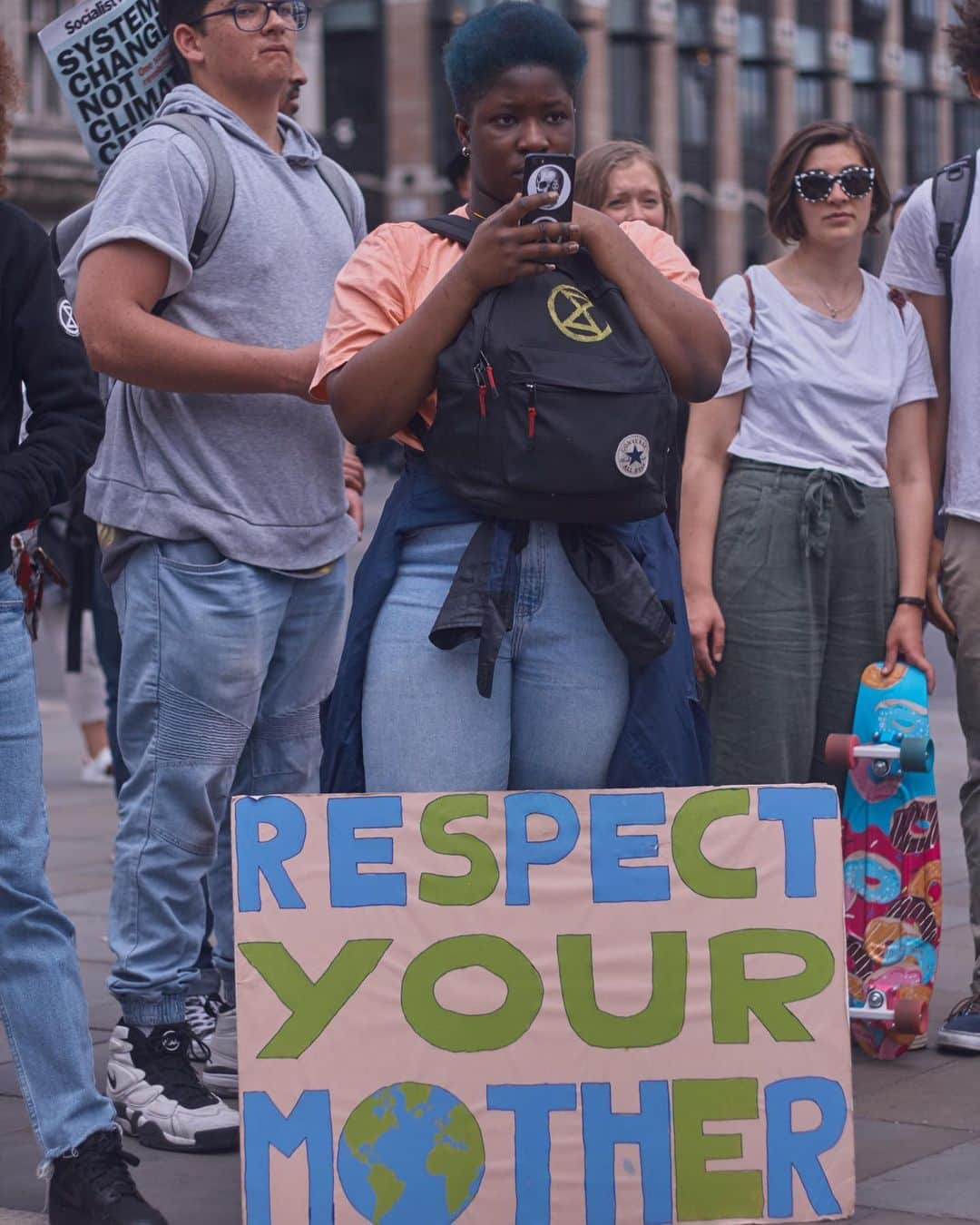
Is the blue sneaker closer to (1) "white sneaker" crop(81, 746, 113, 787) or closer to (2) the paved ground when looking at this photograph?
(2) the paved ground

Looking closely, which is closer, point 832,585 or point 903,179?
point 832,585

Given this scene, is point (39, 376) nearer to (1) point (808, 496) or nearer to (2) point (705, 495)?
(2) point (705, 495)

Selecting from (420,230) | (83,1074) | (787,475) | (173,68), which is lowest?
(83,1074)

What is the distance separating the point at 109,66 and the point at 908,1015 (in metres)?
2.58

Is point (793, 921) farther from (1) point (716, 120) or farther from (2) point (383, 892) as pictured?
(1) point (716, 120)

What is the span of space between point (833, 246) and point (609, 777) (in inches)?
69.3

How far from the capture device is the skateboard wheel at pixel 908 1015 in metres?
4.43

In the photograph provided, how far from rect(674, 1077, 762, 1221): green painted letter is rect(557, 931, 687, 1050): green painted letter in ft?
0.30

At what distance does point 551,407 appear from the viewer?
10.1ft

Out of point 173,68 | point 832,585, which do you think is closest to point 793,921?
point 832,585

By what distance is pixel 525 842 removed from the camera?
129 inches

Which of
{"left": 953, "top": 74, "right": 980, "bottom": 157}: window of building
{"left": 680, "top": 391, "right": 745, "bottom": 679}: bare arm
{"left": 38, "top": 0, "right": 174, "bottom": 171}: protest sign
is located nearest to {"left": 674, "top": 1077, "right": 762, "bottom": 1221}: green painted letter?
{"left": 680, "top": 391, "right": 745, "bottom": 679}: bare arm

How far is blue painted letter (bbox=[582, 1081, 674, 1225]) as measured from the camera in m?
3.26

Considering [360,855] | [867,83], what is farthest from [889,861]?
[867,83]
